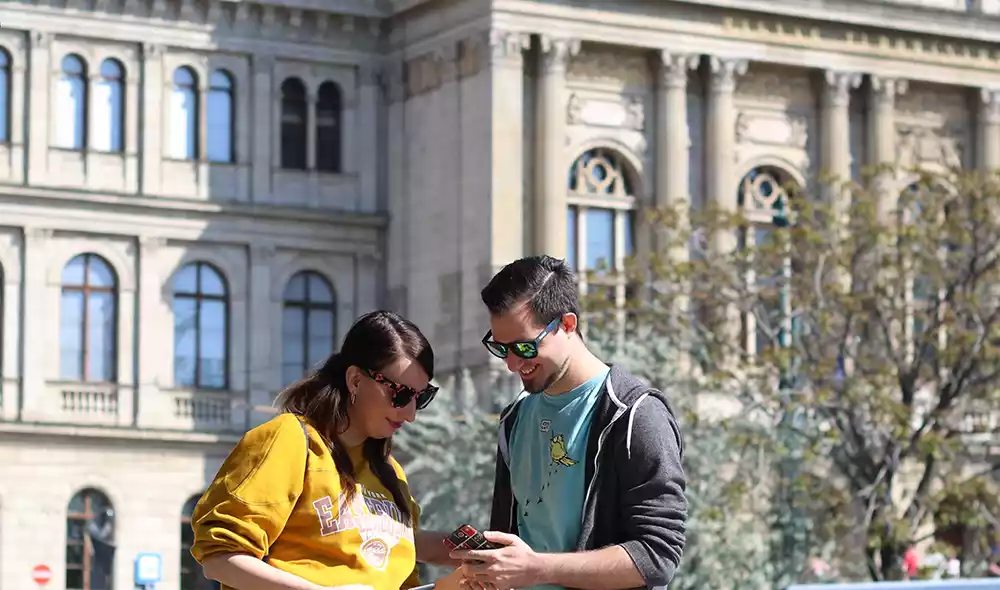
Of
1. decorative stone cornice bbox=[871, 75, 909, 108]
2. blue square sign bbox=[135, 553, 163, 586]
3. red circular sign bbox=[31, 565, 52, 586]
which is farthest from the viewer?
decorative stone cornice bbox=[871, 75, 909, 108]

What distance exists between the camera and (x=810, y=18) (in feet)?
176

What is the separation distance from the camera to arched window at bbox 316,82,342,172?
178 feet

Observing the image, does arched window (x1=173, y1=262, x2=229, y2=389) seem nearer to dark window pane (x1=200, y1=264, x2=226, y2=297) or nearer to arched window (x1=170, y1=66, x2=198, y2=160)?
dark window pane (x1=200, y1=264, x2=226, y2=297)

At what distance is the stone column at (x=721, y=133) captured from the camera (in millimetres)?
52812

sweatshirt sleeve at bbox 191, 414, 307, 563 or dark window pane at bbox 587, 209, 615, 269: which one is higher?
dark window pane at bbox 587, 209, 615, 269

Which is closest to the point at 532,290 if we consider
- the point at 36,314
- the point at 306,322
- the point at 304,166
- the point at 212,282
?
the point at 36,314

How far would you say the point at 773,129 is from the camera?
5412cm

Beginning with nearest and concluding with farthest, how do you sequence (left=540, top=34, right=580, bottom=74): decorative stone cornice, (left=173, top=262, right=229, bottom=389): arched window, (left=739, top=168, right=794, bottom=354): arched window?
(left=739, top=168, right=794, bottom=354): arched window → (left=540, top=34, right=580, bottom=74): decorative stone cornice → (left=173, top=262, right=229, bottom=389): arched window

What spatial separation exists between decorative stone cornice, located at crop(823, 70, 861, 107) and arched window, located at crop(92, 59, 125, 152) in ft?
45.0

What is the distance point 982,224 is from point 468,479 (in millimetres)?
8902

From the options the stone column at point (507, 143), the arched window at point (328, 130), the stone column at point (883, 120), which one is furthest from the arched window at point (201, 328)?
the stone column at point (883, 120)

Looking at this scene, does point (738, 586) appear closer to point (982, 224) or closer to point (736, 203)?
point (982, 224)

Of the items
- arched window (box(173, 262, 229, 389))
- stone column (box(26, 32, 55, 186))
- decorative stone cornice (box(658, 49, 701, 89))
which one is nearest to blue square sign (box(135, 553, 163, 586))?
arched window (box(173, 262, 229, 389))

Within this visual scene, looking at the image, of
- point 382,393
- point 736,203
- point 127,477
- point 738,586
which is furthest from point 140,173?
point 382,393
